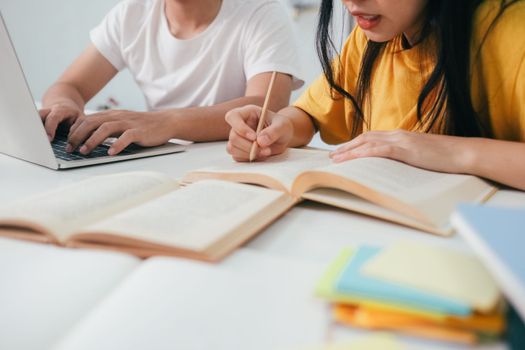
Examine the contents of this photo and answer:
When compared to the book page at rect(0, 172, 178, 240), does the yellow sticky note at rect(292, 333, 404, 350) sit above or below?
below

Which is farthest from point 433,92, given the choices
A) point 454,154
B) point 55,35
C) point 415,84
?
point 55,35

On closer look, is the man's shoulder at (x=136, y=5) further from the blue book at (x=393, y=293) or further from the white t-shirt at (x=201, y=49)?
the blue book at (x=393, y=293)

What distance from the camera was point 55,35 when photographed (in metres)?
2.82

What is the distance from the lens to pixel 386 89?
0.94 metres

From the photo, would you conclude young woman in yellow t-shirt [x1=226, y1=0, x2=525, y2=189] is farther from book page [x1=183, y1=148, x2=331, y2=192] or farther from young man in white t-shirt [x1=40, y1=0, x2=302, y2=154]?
young man in white t-shirt [x1=40, y1=0, x2=302, y2=154]

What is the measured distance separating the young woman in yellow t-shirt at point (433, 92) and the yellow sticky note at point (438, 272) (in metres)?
0.31

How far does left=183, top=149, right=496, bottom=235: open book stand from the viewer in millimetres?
482

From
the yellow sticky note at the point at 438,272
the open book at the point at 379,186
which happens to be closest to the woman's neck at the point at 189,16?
the open book at the point at 379,186

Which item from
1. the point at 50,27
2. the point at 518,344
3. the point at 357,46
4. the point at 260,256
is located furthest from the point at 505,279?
the point at 50,27

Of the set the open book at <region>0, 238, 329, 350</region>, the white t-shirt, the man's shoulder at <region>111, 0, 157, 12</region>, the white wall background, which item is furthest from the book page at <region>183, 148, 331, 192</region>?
the white wall background

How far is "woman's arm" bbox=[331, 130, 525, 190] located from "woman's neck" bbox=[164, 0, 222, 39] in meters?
0.79

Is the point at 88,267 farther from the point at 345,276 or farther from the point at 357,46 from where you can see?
the point at 357,46

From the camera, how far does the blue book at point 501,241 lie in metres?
0.27

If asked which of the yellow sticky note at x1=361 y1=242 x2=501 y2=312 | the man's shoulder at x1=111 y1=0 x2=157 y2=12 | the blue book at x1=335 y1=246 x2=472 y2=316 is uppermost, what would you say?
the man's shoulder at x1=111 y1=0 x2=157 y2=12
